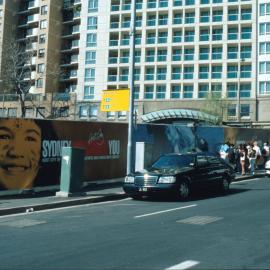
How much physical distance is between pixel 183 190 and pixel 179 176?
504mm

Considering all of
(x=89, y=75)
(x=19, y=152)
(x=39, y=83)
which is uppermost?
(x=89, y=75)

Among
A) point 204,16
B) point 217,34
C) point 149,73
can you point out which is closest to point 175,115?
point 149,73

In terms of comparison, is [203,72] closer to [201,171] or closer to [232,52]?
[232,52]

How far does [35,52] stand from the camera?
7756cm

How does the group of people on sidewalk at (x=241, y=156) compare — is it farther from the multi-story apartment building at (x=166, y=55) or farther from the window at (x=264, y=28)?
the window at (x=264, y=28)

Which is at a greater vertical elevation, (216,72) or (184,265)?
(216,72)

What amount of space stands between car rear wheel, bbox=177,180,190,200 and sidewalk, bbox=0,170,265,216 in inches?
83.0

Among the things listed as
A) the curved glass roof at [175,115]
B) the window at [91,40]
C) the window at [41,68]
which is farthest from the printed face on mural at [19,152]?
the window at [41,68]

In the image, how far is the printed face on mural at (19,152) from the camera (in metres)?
14.0

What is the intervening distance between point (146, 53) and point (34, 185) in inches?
2165

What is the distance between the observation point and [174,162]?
49.8 feet

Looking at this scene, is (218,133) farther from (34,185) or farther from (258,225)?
(258,225)

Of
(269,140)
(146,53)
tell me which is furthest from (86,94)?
(269,140)

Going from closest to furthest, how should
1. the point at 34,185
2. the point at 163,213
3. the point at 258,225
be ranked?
the point at 258,225
the point at 163,213
the point at 34,185
